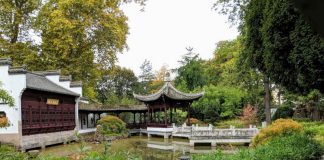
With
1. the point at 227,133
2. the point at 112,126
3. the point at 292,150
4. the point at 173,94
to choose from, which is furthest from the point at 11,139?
the point at 292,150

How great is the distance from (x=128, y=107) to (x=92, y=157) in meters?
32.3

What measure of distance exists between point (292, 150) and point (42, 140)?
717 inches

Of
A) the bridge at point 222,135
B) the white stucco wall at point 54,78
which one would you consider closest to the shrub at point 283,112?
the bridge at point 222,135

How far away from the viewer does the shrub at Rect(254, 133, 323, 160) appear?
351 inches

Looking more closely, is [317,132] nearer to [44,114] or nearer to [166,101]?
Answer: [44,114]

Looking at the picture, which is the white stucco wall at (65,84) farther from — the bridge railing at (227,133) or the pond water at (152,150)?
the bridge railing at (227,133)

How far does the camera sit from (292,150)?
31.4 feet

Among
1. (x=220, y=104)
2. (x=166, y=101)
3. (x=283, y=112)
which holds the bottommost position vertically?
(x=283, y=112)

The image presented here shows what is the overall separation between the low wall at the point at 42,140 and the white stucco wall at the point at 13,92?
3.22ft

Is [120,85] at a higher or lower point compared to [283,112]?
higher

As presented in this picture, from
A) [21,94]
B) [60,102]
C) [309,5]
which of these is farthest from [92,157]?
[60,102]

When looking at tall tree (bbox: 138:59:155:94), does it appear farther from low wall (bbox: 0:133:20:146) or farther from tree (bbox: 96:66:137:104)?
low wall (bbox: 0:133:20:146)

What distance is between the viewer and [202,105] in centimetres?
4122

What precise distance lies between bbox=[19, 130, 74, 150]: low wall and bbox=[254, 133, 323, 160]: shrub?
43.9 feet
